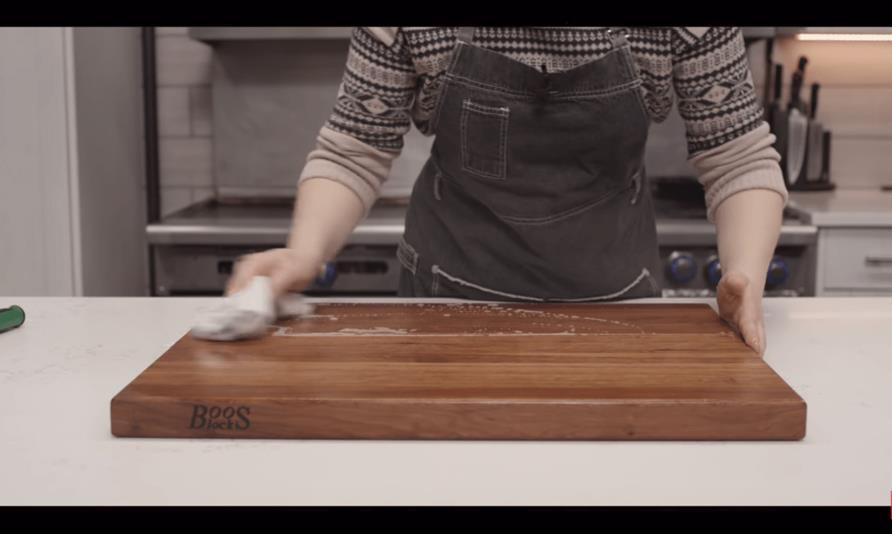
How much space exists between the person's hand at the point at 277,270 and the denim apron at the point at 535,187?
0.34 metres

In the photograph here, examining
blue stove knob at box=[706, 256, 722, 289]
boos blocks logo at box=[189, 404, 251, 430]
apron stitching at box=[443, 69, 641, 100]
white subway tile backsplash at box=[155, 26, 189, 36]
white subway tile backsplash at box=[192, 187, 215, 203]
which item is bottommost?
blue stove knob at box=[706, 256, 722, 289]

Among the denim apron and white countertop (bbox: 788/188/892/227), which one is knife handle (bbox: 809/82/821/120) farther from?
the denim apron

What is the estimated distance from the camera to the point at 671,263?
2.17 metres

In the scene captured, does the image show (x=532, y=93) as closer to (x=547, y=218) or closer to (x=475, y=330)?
(x=547, y=218)

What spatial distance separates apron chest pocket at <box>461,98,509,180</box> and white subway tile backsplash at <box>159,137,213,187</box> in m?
1.51

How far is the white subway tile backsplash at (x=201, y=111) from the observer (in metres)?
2.78

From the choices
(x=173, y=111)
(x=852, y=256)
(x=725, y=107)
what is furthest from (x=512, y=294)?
(x=173, y=111)

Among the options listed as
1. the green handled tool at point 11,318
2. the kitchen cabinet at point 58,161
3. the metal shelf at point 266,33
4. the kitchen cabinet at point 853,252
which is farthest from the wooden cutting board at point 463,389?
the metal shelf at point 266,33

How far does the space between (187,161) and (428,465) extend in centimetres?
219

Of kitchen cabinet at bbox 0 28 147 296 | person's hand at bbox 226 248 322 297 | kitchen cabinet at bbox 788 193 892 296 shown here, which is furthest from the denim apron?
kitchen cabinet at bbox 0 28 147 296

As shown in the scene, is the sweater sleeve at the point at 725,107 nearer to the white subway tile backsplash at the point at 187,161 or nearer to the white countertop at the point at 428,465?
the white countertop at the point at 428,465

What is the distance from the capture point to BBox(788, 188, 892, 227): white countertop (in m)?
2.17

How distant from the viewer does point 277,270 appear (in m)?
1.15
